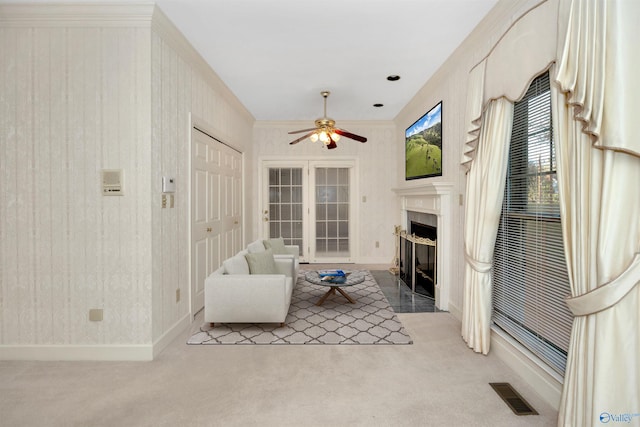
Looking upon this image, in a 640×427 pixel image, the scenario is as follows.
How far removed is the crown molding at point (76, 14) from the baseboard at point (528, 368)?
152 inches

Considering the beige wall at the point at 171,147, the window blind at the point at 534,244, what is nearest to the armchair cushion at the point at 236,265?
the beige wall at the point at 171,147

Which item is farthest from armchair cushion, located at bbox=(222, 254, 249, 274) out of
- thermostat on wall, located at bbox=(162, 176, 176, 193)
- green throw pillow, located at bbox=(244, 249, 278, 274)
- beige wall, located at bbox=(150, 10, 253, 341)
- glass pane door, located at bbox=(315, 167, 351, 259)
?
glass pane door, located at bbox=(315, 167, 351, 259)

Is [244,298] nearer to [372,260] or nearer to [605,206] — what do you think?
[605,206]

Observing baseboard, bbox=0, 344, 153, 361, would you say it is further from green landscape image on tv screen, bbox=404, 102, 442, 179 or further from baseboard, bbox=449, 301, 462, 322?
green landscape image on tv screen, bbox=404, 102, 442, 179

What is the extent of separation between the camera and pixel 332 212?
6910 millimetres

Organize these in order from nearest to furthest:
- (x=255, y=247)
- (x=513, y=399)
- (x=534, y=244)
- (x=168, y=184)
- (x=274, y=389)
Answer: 1. (x=513, y=399)
2. (x=274, y=389)
3. (x=534, y=244)
4. (x=168, y=184)
5. (x=255, y=247)

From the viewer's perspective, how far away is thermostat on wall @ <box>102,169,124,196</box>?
107 inches

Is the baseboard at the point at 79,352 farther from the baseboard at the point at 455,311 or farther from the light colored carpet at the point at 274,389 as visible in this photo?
the baseboard at the point at 455,311

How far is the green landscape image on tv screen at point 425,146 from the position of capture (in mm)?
4309

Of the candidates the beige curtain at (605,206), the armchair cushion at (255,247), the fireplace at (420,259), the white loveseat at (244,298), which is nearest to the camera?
the beige curtain at (605,206)

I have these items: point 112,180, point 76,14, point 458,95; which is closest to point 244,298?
point 112,180

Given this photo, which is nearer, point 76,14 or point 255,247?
point 76,14

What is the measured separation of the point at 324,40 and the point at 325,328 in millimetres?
2867

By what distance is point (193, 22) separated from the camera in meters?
2.94
